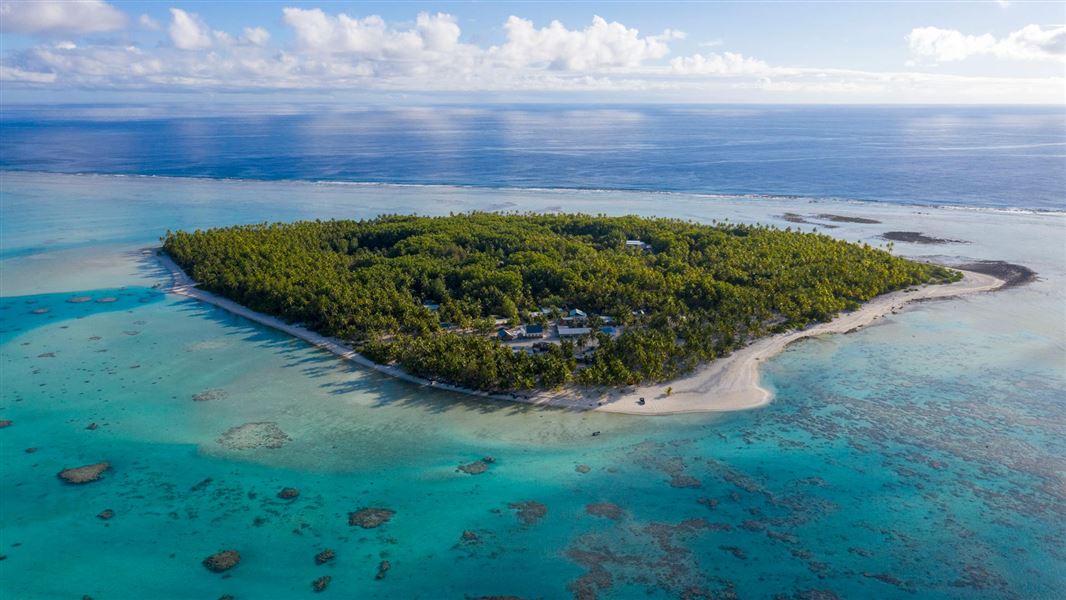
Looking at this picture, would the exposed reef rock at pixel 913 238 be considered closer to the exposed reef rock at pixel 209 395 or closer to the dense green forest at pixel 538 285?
the dense green forest at pixel 538 285

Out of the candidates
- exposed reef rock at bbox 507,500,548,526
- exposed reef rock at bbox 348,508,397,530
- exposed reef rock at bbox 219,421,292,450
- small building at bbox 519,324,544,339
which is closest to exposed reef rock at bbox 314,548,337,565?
exposed reef rock at bbox 348,508,397,530

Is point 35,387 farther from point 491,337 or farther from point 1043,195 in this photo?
point 1043,195

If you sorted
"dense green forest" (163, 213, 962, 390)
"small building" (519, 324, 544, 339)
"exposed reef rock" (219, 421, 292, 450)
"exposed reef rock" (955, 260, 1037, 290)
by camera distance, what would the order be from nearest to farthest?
1. "exposed reef rock" (219, 421, 292, 450)
2. "dense green forest" (163, 213, 962, 390)
3. "small building" (519, 324, 544, 339)
4. "exposed reef rock" (955, 260, 1037, 290)

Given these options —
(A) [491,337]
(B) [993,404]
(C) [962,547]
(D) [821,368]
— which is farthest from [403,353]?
(B) [993,404]

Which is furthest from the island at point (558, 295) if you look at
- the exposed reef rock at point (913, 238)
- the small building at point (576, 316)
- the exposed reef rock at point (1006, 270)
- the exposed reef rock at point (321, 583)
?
the exposed reef rock at point (321, 583)

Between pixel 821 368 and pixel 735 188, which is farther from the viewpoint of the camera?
pixel 735 188

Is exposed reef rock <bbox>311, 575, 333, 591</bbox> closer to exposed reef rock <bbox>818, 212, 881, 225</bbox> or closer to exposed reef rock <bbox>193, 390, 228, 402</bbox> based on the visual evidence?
exposed reef rock <bbox>193, 390, 228, 402</bbox>
